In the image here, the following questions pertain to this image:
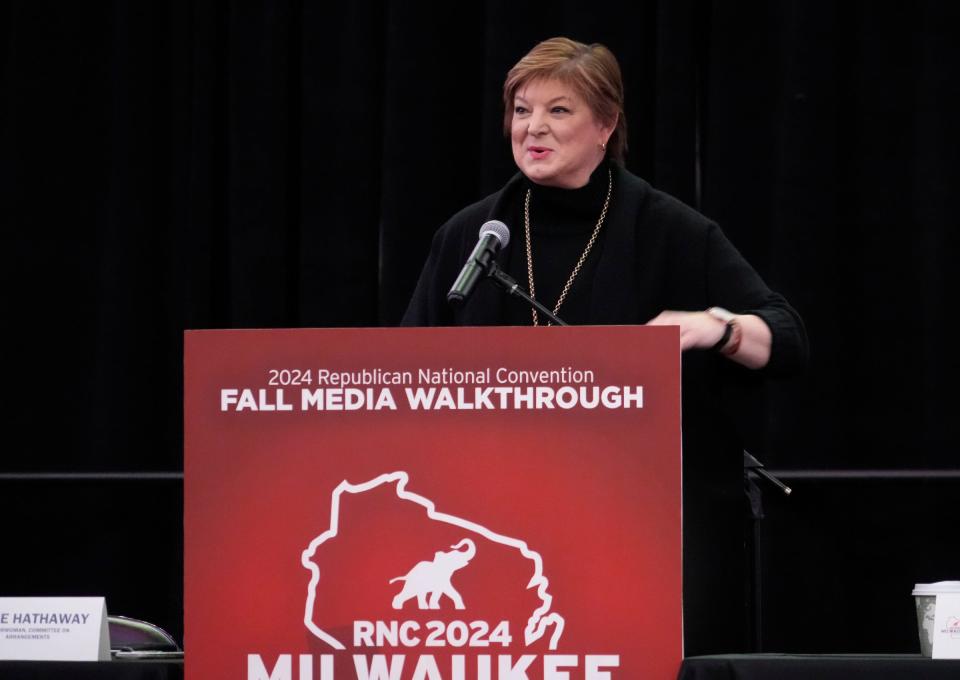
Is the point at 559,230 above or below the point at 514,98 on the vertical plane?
below

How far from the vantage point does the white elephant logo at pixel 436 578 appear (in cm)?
131

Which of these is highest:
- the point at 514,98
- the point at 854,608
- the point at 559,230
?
the point at 514,98

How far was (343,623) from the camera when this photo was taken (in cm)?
133

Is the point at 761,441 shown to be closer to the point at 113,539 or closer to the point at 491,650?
the point at 113,539

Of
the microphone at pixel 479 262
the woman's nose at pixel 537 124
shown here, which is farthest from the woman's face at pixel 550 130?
the microphone at pixel 479 262

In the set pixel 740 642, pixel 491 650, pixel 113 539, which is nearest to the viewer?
pixel 491 650

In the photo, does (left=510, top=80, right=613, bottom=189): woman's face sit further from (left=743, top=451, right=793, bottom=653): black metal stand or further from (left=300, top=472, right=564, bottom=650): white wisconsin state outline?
(left=300, top=472, right=564, bottom=650): white wisconsin state outline

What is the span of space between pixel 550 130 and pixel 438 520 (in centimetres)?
98

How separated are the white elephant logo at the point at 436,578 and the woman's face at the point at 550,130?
0.96m

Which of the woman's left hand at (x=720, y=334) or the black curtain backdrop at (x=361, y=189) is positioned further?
the black curtain backdrop at (x=361, y=189)

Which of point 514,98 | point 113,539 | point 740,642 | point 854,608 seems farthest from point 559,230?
point 113,539

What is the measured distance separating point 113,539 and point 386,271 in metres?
0.98

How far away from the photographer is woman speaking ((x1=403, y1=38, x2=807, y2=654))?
2.05 m

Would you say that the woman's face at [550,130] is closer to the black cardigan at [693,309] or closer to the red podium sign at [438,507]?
the black cardigan at [693,309]
